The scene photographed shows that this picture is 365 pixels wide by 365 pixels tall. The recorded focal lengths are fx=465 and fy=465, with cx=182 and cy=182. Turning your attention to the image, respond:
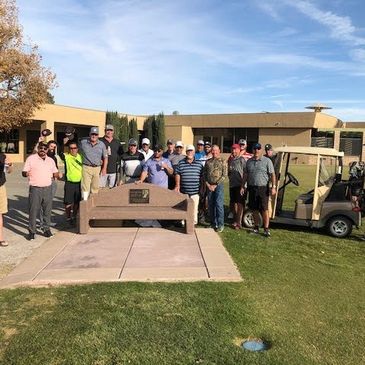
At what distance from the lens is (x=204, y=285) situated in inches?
222

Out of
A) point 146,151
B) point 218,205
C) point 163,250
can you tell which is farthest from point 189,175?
point 163,250

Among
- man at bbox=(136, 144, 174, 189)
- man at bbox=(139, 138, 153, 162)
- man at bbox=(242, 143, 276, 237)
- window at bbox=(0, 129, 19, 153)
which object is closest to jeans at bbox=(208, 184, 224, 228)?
man at bbox=(242, 143, 276, 237)

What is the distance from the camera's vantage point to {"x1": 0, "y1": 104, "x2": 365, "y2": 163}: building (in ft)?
117

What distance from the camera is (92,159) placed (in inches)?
348

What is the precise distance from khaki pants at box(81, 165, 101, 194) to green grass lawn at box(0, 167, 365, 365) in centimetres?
367

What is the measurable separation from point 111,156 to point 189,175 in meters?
1.67

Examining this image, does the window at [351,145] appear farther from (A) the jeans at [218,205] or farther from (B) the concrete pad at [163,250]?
(B) the concrete pad at [163,250]

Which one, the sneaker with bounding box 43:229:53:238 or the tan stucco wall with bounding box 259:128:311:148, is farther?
the tan stucco wall with bounding box 259:128:311:148

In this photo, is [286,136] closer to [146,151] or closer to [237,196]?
[237,196]

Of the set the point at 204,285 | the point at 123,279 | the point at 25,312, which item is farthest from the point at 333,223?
the point at 25,312

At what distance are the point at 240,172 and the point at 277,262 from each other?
9.57ft

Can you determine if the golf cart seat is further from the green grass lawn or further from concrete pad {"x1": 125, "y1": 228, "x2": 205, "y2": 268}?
the green grass lawn

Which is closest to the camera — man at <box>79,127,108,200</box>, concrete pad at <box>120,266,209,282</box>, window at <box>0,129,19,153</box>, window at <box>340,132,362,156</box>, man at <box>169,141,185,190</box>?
concrete pad at <box>120,266,209,282</box>

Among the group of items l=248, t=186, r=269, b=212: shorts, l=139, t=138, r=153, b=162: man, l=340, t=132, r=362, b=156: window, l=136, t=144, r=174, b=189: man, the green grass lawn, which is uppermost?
l=340, t=132, r=362, b=156: window
